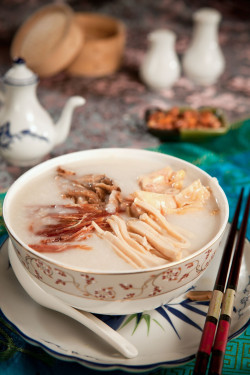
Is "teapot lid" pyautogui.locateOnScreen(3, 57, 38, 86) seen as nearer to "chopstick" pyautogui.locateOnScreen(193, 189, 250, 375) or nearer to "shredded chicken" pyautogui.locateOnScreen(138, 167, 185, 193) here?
"shredded chicken" pyautogui.locateOnScreen(138, 167, 185, 193)

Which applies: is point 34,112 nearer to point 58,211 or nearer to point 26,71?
point 26,71

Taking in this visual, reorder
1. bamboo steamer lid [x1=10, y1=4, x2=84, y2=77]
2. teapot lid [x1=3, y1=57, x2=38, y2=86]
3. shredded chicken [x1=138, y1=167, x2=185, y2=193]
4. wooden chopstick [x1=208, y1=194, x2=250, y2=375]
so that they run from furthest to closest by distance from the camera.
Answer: bamboo steamer lid [x1=10, y1=4, x2=84, y2=77] → teapot lid [x1=3, y1=57, x2=38, y2=86] → shredded chicken [x1=138, y1=167, x2=185, y2=193] → wooden chopstick [x1=208, y1=194, x2=250, y2=375]

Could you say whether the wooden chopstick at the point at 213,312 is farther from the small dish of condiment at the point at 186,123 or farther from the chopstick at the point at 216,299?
the small dish of condiment at the point at 186,123

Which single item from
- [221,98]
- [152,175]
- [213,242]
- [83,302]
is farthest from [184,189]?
[221,98]

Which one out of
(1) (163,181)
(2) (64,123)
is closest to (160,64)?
(2) (64,123)

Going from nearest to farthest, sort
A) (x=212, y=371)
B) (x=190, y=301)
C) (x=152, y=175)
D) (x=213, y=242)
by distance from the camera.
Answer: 1. (x=212, y=371)
2. (x=213, y=242)
3. (x=190, y=301)
4. (x=152, y=175)

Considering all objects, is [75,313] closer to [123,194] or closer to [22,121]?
[123,194]

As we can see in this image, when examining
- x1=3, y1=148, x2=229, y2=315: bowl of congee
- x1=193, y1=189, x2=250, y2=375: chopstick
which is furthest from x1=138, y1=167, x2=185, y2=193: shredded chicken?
x1=193, y1=189, x2=250, y2=375: chopstick
